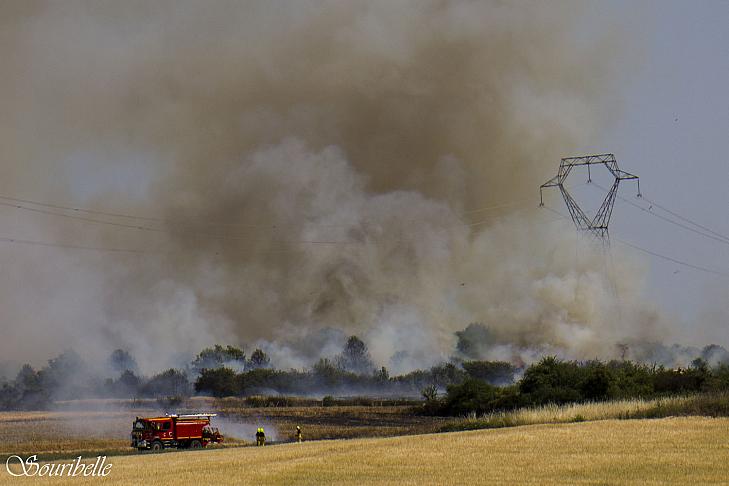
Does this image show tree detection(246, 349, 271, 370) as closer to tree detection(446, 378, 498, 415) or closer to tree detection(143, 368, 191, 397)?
tree detection(143, 368, 191, 397)

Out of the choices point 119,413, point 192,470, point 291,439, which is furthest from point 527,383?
point 192,470

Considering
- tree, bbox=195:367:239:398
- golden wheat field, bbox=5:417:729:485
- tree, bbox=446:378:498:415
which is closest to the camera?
golden wheat field, bbox=5:417:729:485

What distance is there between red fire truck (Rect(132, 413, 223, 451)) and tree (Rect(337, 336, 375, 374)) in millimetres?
41685

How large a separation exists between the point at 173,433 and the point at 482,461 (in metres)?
17.8

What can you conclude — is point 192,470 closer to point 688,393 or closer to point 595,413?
point 595,413

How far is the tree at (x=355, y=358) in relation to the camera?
82.8 metres

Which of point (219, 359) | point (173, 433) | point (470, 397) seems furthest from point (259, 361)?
point (173, 433)

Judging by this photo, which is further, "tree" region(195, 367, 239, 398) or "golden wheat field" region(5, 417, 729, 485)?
"tree" region(195, 367, 239, 398)

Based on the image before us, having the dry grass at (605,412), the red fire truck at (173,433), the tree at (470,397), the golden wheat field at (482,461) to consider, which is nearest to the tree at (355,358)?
the tree at (470,397)

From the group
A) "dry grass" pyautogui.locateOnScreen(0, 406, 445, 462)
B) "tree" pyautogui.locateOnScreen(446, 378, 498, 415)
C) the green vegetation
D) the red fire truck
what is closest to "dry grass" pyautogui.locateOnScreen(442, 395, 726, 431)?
"dry grass" pyautogui.locateOnScreen(0, 406, 445, 462)

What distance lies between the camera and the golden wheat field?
23047 mm

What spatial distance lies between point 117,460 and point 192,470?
492 cm

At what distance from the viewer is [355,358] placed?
3280 inches

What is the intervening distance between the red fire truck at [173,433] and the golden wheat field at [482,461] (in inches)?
272
